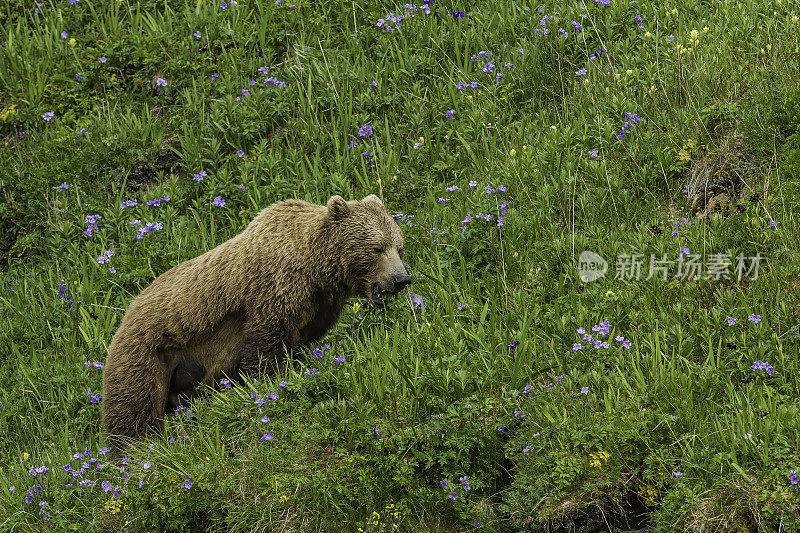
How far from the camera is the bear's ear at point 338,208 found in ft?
18.7

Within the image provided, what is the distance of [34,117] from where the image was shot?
9.08 metres

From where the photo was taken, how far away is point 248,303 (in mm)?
5590

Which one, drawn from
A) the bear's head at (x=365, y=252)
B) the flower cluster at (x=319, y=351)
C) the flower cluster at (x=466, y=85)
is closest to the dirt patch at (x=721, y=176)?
the bear's head at (x=365, y=252)

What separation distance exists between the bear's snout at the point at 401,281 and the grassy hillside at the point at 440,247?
0.23 metres

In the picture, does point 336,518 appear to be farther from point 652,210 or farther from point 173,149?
point 173,149

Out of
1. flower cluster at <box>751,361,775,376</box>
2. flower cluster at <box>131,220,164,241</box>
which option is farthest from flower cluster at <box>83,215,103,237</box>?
flower cluster at <box>751,361,775,376</box>

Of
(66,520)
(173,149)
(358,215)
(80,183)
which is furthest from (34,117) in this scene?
(66,520)

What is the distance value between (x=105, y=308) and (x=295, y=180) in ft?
6.38

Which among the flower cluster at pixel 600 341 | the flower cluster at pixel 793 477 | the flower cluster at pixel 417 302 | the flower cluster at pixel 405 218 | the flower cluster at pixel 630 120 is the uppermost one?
the flower cluster at pixel 630 120

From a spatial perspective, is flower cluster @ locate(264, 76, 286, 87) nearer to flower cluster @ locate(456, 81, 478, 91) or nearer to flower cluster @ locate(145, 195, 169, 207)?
flower cluster @ locate(145, 195, 169, 207)

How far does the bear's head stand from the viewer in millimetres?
5707

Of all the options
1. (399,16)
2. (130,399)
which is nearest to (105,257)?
(130,399)

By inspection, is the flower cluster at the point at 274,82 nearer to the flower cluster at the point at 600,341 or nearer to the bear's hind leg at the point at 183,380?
the bear's hind leg at the point at 183,380

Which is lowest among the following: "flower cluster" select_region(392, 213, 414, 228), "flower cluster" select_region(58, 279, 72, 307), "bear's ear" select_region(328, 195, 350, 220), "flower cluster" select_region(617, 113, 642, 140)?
"flower cluster" select_region(58, 279, 72, 307)
